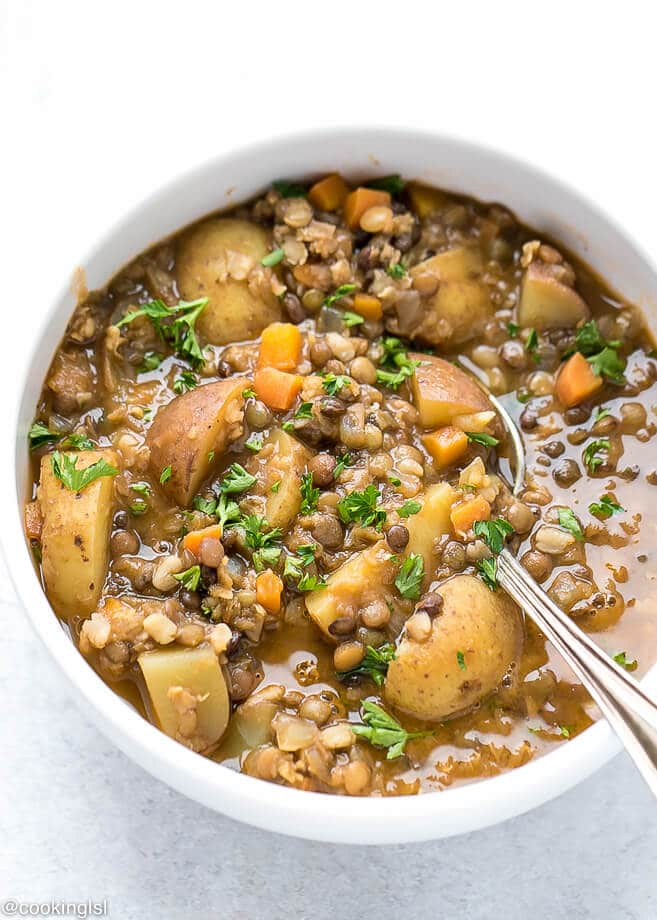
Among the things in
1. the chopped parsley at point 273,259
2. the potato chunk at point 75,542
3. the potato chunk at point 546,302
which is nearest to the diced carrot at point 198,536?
the potato chunk at point 75,542

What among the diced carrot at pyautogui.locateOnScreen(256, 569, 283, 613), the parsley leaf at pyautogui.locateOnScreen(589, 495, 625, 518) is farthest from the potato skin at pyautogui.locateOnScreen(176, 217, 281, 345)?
the parsley leaf at pyautogui.locateOnScreen(589, 495, 625, 518)

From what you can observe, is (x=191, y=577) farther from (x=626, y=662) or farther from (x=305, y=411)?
(x=626, y=662)

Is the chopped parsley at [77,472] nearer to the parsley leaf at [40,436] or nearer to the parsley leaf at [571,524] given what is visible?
the parsley leaf at [40,436]

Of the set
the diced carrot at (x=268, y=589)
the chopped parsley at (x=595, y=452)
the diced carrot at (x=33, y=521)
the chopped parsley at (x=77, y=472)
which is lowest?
the diced carrot at (x=33, y=521)

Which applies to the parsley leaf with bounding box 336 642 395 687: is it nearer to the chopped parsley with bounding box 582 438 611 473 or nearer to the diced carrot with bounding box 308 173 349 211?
the chopped parsley with bounding box 582 438 611 473

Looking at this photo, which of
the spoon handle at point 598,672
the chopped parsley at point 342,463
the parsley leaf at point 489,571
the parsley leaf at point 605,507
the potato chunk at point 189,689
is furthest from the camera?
the parsley leaf at point 605,507

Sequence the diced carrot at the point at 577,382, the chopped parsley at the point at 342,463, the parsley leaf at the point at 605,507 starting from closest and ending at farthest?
the chopped parsley at the point at 342,463 < the parsley leaf at the point at 605,507 < the diced carrot at the point at 577,382
